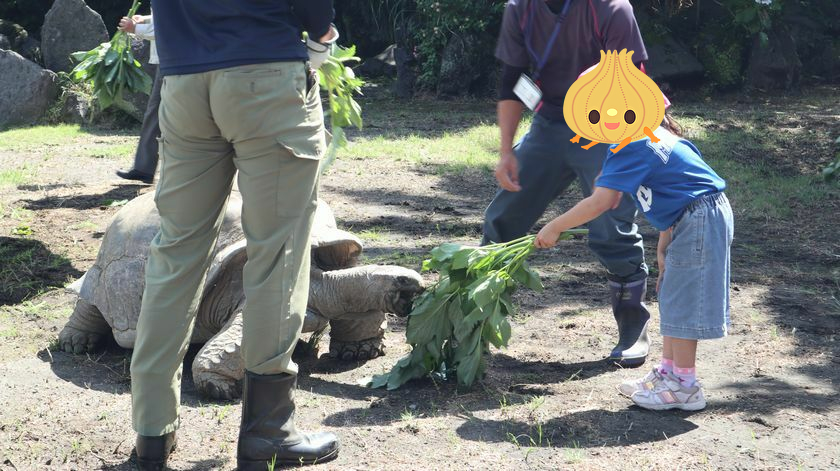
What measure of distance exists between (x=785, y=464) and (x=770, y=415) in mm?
421

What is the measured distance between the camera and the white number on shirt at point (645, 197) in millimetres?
3414

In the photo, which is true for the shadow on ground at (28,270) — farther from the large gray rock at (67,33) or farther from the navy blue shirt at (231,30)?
the large gray rock at (67,33)

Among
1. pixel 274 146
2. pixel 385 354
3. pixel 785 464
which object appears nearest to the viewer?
pixel 274 146

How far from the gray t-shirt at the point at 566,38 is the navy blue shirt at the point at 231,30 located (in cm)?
135

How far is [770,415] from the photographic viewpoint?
347 centimetres

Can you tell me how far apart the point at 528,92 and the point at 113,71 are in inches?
187

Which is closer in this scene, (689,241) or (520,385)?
(689,241)

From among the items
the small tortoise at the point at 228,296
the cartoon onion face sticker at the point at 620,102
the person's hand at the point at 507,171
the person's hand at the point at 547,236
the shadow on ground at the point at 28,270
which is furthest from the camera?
the shadow on ground at the point at 28,270

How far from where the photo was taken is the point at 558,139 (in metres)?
3.98

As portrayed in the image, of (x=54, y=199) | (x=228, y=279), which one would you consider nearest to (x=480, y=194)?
(x=54, y=199)

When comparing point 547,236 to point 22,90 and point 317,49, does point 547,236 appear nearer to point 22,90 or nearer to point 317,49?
point 317,49

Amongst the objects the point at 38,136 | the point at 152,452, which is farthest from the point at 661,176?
the point at 38,136

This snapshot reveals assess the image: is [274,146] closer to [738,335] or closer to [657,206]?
[657,206]

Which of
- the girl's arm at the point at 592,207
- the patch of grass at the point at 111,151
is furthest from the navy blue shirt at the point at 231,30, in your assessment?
the patch of grass at the point at 111,151
